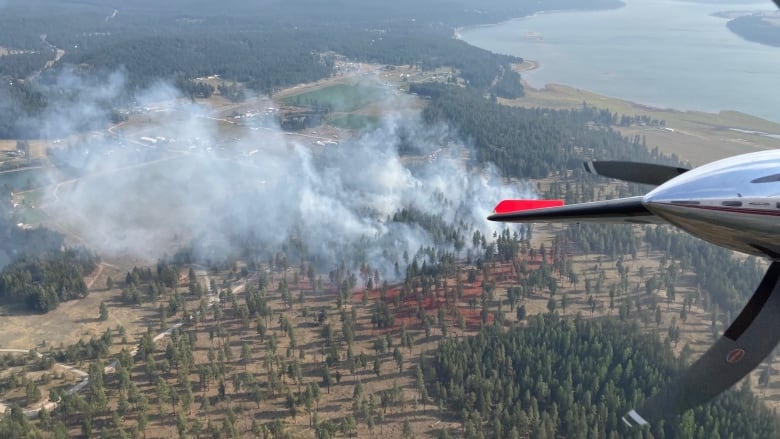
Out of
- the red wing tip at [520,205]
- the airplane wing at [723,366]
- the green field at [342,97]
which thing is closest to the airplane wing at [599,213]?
the red wing tip at [520,205]

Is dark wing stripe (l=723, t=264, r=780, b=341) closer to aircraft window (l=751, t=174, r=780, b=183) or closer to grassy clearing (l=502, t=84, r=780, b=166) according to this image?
aircraft window (l=751, t=174, r=780, b=183)

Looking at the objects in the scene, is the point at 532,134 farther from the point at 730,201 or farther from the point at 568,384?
the point at 730,201

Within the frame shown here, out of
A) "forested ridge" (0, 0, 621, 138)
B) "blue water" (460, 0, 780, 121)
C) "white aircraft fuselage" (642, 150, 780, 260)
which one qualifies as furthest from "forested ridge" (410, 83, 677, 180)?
"white aircraft fuselage" (642, 150, 780, 260)

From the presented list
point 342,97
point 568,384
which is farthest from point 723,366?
point 342,97

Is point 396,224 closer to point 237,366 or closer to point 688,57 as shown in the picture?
point 237,366

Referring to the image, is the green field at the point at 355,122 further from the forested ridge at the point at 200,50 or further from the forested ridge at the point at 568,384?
the forested ridge at the point at 568,384

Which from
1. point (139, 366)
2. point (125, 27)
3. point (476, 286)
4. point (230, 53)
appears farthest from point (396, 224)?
point (125, 27)

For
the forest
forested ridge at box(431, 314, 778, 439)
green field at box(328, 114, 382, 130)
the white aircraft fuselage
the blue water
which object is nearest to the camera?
the white aircraft fuselage
